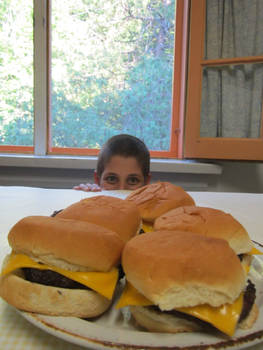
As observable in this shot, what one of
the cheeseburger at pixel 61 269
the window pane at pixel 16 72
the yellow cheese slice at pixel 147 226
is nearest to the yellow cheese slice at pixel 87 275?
the cheeseburger at pixel 61 269

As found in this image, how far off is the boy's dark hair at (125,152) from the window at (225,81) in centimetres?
61

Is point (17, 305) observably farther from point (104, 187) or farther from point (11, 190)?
point (104, 187)

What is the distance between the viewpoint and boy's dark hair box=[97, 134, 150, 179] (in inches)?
69.5

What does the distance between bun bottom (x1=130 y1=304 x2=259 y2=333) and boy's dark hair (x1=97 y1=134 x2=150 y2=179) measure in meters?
1.36

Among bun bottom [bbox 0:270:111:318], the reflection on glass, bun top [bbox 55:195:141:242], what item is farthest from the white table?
the reflection on glass

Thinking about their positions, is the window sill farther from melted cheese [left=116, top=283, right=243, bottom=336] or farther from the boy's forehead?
melted cheese [left=116, top=283, right=243, bottom=336]

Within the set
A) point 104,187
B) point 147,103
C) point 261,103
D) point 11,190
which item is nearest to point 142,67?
point 147,103

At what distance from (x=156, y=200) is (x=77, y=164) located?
1.44 metres

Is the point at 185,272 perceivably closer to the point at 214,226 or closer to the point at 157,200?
the point at 214,226

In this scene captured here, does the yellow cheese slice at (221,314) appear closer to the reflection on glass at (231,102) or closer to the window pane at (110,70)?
the reflection on glass at (231,102)

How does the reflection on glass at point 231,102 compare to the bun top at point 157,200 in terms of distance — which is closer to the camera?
the bun top at point 157,200

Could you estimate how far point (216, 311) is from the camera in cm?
41

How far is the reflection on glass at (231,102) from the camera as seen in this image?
223cm

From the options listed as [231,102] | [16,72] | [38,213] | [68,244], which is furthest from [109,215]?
[16,72]
